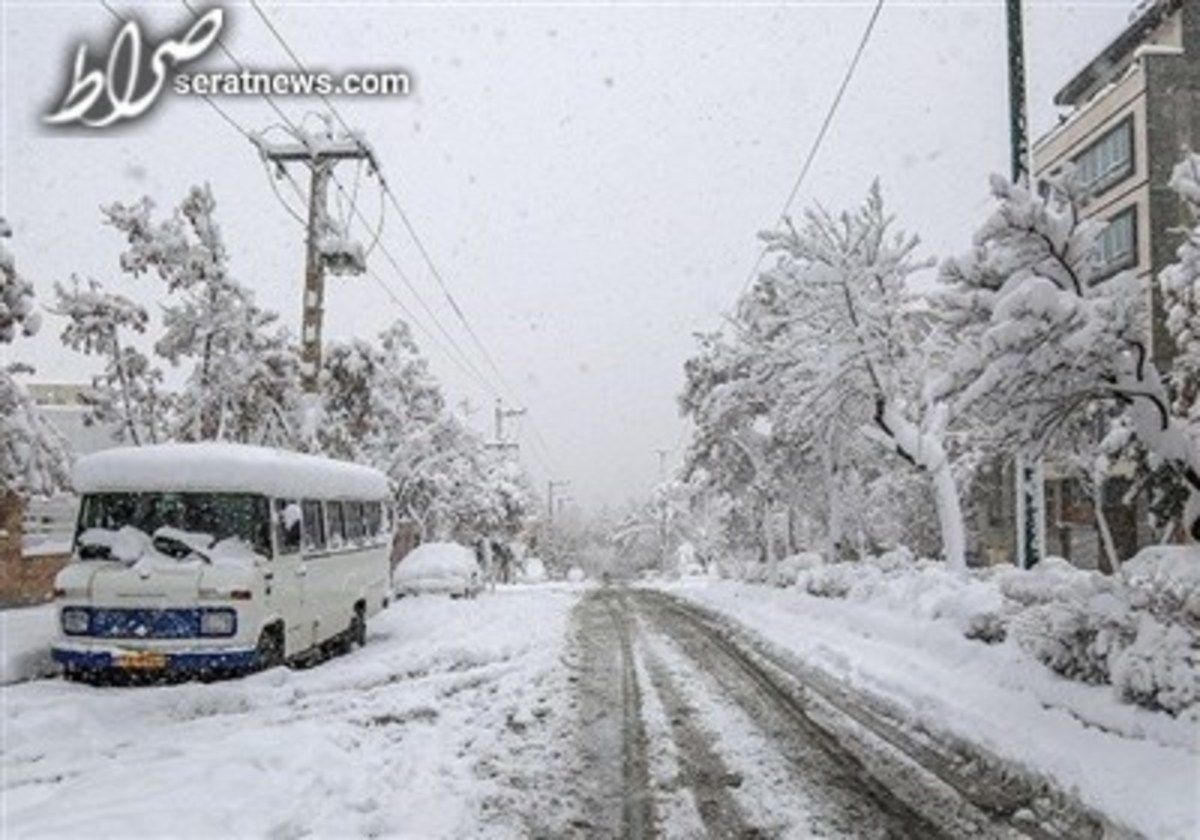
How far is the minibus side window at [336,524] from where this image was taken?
15.0 meters

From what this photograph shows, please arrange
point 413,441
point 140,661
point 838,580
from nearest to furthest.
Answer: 1. point 140,661
2. point 838,580
3. point 413,441

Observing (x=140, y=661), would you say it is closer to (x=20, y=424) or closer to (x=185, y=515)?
(x=185, y=515)

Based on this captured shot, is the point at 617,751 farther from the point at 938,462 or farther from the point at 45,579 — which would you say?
the point at 45,579

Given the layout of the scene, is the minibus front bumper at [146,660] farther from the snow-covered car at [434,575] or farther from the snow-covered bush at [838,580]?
the snow-covered car at [434,575]

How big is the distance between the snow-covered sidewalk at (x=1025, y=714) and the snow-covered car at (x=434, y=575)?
464 inches

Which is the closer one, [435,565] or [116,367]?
[116,367]

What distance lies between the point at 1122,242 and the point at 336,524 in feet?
117

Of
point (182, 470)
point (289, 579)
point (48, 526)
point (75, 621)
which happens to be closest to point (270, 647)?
point (289, 579)

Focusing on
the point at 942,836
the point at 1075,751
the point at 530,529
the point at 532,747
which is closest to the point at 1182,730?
the point at 1075,751

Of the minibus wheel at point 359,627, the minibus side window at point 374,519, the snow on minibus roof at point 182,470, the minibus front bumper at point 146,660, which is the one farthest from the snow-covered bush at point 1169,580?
the minibus side window at point 374,519

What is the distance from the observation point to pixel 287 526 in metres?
12.9

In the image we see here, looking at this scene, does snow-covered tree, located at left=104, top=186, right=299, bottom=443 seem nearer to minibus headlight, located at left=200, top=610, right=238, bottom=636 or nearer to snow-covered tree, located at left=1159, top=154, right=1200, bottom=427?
minibus headlight, located at left=200, top=610, right=238, bottom=636

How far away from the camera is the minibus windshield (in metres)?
12.0

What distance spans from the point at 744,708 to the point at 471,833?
17.0 feet
